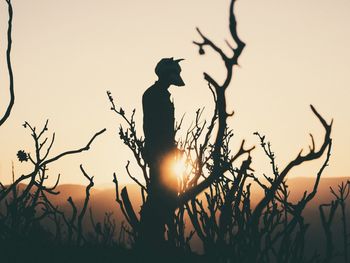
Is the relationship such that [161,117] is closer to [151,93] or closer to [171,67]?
[151,93]

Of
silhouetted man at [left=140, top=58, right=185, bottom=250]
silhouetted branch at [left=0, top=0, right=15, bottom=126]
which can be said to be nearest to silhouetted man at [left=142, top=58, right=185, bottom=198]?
silhouetted man at [left=140, top=58, right=185, bottom=250]

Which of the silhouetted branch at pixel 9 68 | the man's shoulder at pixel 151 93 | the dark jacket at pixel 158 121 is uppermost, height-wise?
the man's shoulder at pixel 151 93

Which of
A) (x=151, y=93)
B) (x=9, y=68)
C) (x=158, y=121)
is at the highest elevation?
(x=151, y=93)

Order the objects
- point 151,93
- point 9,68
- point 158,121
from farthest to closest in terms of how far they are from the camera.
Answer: point 151,93 < point 158,121 < point 9,68

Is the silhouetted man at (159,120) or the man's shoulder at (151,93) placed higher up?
the man's shoulder at (151,93)

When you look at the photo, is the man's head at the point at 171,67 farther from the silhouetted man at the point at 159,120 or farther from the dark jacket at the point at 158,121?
the dark jacket at the point at 158,121

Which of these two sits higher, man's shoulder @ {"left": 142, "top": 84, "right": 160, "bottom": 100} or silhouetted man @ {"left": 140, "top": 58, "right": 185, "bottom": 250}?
man's shoulder @ {"left": 142, "top": 84, "right": 160, "bottom": 100}

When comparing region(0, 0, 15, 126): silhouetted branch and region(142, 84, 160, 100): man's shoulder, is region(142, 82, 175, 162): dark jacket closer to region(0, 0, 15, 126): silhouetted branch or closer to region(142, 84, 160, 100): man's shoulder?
region(142, 84, 160, 100): man's shoulder

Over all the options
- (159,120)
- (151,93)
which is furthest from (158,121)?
(151,93)

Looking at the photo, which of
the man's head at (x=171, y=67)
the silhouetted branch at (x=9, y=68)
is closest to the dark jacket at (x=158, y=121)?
the man's head at (x=171, y=67)

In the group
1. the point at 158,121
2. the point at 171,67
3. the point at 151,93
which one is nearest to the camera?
the point at 171,67

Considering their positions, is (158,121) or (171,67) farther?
(158,121)

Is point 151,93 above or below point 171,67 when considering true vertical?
above

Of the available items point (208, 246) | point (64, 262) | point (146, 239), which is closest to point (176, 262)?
point (208, 246)
